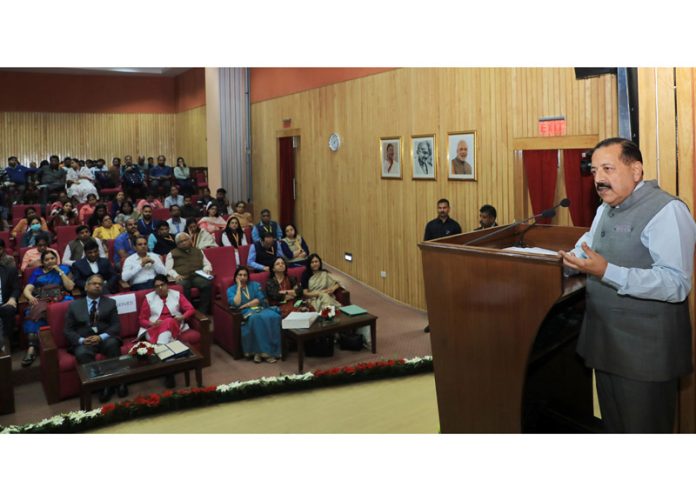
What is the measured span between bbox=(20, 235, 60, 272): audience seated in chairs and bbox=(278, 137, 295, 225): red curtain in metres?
4.39

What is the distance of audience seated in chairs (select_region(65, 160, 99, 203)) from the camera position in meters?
10.6

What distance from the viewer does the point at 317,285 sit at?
6195mm

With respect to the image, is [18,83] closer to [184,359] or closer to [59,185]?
[59,185]

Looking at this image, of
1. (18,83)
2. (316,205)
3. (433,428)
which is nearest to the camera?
(433,428)

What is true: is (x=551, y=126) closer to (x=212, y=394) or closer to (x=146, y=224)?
(x=212, y=394)

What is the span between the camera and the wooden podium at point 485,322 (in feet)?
6.91

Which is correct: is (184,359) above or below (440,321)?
below

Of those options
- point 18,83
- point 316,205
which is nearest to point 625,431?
point 316,205

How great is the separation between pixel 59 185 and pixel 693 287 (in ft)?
35.4

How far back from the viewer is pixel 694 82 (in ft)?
8.29

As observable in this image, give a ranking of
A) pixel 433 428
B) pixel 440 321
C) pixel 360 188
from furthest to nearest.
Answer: pixel 360 188, pixel 433 428, pixel 440 321

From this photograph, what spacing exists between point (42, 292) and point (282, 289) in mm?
2185

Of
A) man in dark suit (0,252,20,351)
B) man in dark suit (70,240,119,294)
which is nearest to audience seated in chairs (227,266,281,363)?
man in dark suit (70,240,119,294)
